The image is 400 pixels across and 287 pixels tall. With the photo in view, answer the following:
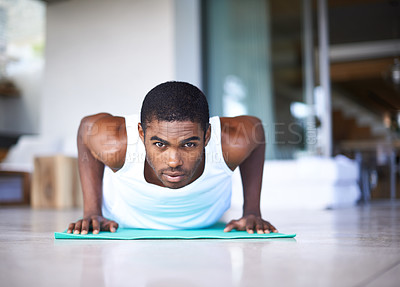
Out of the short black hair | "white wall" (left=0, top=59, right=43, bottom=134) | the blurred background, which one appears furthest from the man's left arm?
"white wall" (left=0, top=59, right=43, bottom=134)

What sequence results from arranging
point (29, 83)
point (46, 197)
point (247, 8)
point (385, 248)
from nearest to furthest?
point (385, 248)
point (46, 197)
point (247, 8)
point (29, 83)

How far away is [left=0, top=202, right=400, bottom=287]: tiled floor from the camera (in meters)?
0.89

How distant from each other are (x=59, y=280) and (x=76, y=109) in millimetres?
4941

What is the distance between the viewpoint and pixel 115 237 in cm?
157

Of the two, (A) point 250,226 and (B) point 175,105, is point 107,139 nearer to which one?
(B) point 175,105

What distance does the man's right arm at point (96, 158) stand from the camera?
1674 mm

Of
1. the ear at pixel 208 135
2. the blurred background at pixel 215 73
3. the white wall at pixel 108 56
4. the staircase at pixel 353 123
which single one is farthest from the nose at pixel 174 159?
the staircase at pixel 353 123

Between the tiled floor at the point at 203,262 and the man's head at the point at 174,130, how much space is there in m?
0.24

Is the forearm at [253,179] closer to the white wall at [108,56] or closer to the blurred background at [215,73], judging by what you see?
the blurred background at [215,73]

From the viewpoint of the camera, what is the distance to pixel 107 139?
5.52 ft

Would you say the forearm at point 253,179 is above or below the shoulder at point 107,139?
below

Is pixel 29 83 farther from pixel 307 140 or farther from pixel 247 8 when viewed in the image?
pixel 307 140

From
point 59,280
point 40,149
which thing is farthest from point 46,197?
point 59,280

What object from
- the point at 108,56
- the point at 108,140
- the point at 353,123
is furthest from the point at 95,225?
the point at 353,123
